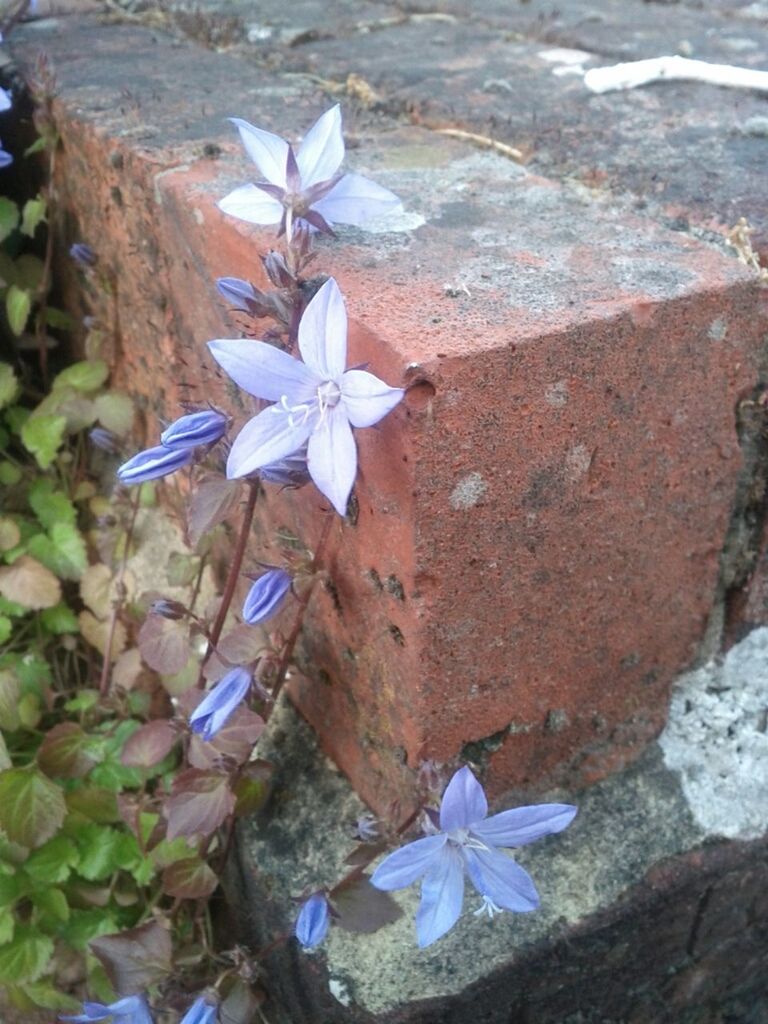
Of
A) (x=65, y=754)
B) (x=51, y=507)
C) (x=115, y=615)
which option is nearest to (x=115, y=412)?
(x=51, y=507)

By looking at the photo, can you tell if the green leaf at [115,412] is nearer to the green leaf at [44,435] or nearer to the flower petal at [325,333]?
the green leaf at [44,435]

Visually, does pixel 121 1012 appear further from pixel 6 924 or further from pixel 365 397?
pixel 365 397

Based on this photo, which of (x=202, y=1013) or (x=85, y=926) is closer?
(x=202, y=1013)

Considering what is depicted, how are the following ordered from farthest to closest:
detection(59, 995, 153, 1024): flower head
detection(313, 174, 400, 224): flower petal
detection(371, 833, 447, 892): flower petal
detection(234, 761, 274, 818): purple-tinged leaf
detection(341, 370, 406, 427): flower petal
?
detection(234, 761, 274, 818): purple-tinged leaf < detection(59, 995, 153, 1024): flower head < detection(313, 174, 400, 224): flower petal < detection(371, 833, 447, 892): flower petal < detection(341, 370, 406, 427): flower petal

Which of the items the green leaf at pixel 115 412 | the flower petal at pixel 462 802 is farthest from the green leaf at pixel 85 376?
the flower petal at pixel 462 802

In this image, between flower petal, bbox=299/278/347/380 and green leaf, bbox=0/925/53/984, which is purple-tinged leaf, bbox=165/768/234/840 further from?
flower petal, bbox=299/278/347/380

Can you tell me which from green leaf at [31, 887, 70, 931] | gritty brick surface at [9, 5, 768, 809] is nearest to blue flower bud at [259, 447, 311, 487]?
gritty brick surface at [9, 5, 768, 809]
